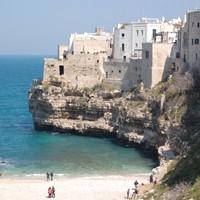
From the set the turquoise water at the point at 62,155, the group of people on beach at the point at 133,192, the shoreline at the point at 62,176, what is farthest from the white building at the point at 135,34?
the group of people on beach at the point at 133,192

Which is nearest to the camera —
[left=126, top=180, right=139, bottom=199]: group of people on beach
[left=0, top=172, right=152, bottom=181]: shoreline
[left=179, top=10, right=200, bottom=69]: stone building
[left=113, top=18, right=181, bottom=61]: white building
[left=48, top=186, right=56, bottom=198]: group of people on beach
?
[left=126, top=180, right=139, bottom=199]: group of people on beach

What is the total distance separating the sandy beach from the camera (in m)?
41.2

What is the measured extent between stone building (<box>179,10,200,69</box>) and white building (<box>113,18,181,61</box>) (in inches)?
327

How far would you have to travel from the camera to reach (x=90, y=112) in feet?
218

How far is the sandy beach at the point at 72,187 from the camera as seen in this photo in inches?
1624

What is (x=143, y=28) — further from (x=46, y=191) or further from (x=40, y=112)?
(x=46, y=191)

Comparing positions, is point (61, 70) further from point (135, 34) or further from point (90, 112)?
point (135, 34)

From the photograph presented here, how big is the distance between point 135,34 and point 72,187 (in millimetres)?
30078

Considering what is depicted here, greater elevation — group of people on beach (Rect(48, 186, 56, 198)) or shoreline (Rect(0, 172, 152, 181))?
group of people on beach (Rect(48, 186, 56, 198))

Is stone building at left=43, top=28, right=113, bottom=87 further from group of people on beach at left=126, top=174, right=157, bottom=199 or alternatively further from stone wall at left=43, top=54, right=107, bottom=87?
group of people on beach at left=126, top=174, right=157, bottom=199

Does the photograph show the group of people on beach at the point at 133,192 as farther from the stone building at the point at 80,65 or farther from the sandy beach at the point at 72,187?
the stone building at the point at 80,65

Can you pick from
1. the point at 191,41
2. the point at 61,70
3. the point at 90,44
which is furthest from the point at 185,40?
the point at 61,70

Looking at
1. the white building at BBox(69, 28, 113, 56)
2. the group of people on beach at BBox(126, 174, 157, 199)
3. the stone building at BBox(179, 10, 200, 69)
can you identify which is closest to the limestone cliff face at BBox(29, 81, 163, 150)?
the white building at BBox(69, 28, 113, 56)

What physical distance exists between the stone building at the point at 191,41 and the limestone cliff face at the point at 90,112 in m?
5.68
